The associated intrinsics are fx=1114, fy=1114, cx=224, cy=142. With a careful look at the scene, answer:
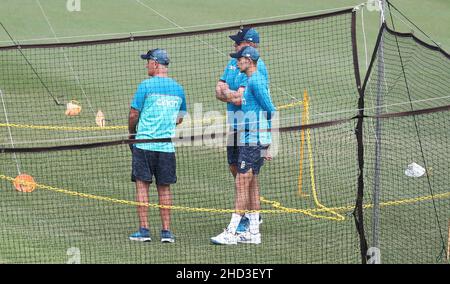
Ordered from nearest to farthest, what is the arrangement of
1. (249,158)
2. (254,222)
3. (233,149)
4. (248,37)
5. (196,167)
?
(254,222) < (249,158) < (233,149) < (248,37) < (196,167)

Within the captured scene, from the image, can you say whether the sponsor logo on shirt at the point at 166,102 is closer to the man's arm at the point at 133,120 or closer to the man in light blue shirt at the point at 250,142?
the man's arm at the point at 133,120

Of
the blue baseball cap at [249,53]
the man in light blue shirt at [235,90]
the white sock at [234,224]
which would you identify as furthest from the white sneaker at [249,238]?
the blue baseball cap at [249,53]

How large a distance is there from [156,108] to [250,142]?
113 cm

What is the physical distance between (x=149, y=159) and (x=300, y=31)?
11.3 meters

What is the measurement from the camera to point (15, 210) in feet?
44.3

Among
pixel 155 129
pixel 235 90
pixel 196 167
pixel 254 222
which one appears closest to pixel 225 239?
pixel 254 222

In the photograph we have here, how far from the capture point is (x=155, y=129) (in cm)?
1262

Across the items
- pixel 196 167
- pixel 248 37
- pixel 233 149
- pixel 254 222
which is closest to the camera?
pixel 254 222

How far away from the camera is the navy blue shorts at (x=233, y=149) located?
1291cm

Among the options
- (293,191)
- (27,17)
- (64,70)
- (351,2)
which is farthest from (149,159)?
(351,2)

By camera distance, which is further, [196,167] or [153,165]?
[196,167]

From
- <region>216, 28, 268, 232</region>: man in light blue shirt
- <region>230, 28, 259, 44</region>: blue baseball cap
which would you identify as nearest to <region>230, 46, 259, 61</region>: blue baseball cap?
<region>216, 28, 268, 232</region>: man in light blue shirt

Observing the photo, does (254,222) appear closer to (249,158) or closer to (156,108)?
(249,158)
